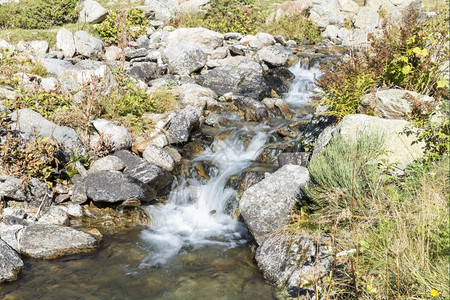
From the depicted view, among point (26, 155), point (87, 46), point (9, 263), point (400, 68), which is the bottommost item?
point (9, 263)

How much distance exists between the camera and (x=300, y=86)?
13688 mm

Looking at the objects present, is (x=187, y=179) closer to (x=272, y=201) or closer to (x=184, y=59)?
(x=272, y=201)

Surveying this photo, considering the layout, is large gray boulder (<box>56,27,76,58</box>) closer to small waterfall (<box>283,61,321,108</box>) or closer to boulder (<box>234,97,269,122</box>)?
boulder (<box>234,97,269,122</box>)

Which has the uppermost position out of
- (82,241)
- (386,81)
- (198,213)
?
(386,81)

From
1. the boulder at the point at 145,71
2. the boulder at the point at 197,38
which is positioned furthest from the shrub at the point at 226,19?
the boulder at the point at 145,71

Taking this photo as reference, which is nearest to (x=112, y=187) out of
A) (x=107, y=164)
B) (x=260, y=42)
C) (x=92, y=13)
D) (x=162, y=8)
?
(x=107, y=164)

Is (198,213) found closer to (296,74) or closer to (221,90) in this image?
(221,90)

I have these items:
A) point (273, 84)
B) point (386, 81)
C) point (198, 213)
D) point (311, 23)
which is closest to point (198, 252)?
point (198, 213)

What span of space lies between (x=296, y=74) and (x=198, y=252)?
33.9 feet

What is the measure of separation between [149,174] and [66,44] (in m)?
8.85

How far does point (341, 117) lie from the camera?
7535 millimetres

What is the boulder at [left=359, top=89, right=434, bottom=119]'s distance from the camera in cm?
648

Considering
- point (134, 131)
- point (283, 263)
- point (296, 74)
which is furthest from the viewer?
point (296, 74)

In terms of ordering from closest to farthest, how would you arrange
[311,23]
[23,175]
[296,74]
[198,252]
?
1. [198,252]
2. [23,175]
3. [296,74]
4. [311,23]
